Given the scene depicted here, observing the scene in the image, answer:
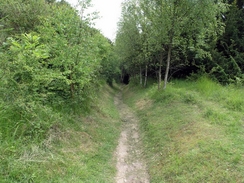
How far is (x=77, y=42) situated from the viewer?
723 cm

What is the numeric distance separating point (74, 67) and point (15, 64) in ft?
7.76

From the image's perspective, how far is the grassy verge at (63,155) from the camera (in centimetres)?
370

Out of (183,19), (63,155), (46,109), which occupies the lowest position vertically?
(63,155)

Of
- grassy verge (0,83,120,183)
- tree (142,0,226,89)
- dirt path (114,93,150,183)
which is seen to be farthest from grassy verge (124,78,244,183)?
tree (142,0,226,89)

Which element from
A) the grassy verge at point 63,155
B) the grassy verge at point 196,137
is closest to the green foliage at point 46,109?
the grassy verge at point 63,155

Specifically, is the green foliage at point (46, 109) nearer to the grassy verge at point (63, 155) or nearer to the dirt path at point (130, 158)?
the grassy verge at point (63, 155)

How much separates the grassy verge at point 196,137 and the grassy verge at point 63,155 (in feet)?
5.25

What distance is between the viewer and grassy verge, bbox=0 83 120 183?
370cm

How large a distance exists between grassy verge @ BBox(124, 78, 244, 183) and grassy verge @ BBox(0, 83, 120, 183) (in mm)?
1599

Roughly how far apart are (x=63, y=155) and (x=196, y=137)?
420 cm

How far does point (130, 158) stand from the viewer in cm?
659

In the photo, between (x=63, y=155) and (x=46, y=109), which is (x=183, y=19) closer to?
(x=46, y=109)

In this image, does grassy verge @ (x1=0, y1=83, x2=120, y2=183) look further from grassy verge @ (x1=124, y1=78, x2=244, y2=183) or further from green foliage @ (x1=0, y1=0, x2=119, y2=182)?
grassy verge @ (x1=124, y1=78, x2=244, y2=183)

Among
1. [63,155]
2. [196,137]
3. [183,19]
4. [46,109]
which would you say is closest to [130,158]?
[196,137]
